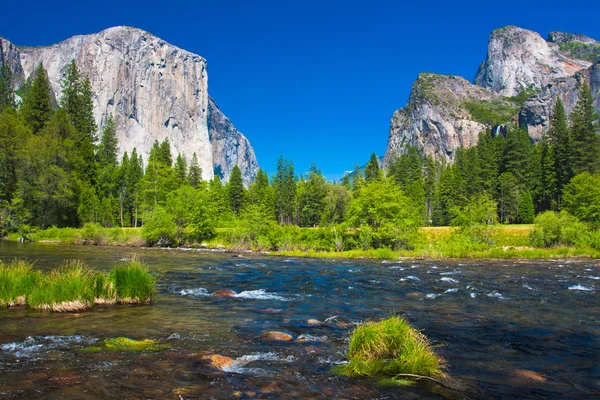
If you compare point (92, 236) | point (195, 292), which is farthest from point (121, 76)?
point (195, 292)

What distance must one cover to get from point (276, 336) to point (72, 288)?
6.16 metres

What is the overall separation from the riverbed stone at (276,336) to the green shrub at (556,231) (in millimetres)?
35893

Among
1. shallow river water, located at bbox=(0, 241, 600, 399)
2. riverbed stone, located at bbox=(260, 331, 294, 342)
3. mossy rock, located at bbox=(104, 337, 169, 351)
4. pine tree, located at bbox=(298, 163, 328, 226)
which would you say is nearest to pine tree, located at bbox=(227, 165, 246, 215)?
pine tree, located at bbox=(298, 163, 328, 226)

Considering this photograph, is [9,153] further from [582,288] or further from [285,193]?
[582,288]

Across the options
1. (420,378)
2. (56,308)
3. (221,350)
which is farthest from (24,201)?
(420,378)

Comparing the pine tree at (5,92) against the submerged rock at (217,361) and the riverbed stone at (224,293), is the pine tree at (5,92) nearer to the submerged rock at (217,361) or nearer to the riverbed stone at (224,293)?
the riverbed stone at (224,293)

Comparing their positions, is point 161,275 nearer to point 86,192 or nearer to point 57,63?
point 86,192

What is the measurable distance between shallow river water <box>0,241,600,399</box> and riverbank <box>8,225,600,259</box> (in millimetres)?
16039

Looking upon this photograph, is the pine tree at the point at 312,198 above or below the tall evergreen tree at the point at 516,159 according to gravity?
below

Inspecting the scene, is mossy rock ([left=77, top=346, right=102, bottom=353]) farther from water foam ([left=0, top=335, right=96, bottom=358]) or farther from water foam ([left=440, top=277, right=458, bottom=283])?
water foam ([left=440, top=277, right=458, bottom=283])

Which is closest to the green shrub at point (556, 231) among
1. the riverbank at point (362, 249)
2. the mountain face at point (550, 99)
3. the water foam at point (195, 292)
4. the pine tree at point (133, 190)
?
the riverbank at point (362, 249)

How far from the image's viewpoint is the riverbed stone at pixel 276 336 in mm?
9055

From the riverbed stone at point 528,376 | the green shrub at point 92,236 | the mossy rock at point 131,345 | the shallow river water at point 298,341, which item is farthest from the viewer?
the green shrub at point 92,236

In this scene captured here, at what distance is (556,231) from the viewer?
3653 cm
